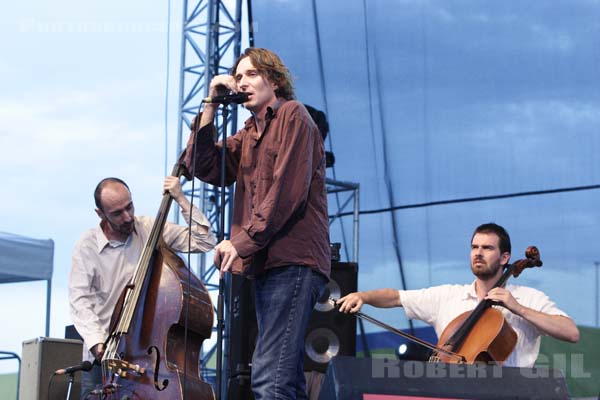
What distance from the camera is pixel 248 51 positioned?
9.07ft

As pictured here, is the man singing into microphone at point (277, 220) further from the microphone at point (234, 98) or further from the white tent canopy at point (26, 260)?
the white tent canopy at point (26, 260)

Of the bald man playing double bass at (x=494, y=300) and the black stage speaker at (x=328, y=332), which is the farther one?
the black stage speaker at (x=328, y=332)

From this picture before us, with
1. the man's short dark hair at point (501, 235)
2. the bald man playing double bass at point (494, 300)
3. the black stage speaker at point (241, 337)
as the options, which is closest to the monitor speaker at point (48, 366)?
the black stage speaker at point (241, 337)

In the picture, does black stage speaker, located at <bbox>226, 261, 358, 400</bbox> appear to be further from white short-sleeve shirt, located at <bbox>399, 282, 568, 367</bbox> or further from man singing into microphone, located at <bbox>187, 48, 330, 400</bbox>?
man singing into microphone, located at <bbox>187, 48, 330, 400</bbox>

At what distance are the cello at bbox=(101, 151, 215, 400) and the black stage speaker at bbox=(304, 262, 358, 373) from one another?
42.3 inches

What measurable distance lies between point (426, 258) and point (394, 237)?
0.30 m

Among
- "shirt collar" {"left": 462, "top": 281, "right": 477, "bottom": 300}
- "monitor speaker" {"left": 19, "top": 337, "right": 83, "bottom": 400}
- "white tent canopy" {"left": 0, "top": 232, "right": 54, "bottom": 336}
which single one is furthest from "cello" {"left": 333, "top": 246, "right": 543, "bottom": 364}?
"white tent canopy" {"left": 0, "top": 232, "right": 54, "bottom": 336}

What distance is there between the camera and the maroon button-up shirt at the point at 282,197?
8.19ft

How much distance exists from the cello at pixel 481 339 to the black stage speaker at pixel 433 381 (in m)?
1.00

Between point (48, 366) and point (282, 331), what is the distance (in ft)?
6.92

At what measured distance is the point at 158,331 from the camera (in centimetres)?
320

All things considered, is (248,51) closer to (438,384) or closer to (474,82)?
(438,384)

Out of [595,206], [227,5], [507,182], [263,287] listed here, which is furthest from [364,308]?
[263,287]

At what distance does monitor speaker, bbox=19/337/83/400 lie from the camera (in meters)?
4.18
